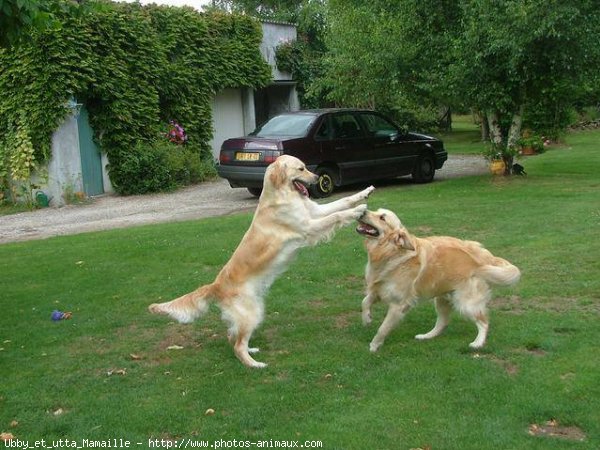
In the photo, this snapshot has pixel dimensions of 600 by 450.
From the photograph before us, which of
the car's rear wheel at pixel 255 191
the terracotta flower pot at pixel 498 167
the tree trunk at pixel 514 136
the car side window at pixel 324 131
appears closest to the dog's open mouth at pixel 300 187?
the car side window at pixel 324 131

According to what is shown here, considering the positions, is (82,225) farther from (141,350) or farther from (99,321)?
(141,350)

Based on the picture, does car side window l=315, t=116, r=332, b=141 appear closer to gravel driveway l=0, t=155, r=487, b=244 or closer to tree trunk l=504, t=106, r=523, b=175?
gravel driveway l=0, t=155, r=487, b=244

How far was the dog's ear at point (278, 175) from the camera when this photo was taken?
20.0 feet

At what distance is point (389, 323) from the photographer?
19.0ft

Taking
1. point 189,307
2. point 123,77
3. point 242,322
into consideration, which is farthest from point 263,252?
point 123,77

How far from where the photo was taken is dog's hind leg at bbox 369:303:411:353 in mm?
5801

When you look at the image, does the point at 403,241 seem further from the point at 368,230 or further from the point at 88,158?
the point at 88,158

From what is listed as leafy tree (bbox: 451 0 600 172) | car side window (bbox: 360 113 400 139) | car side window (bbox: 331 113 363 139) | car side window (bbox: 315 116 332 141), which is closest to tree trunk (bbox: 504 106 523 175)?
leafy tree (bbox: 451 0 600 172)

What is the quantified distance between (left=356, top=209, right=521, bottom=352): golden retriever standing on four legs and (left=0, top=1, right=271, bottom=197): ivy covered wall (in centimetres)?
1028

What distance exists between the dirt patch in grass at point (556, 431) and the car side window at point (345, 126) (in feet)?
38.6

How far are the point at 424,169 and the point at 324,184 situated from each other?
348cm

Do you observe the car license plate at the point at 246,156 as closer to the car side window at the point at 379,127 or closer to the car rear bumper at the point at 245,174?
Answer: the car rear bumper at the point at 245,174

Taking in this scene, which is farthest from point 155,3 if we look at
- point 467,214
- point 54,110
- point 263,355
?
point 263,355

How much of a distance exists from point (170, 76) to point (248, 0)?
31.2 m
